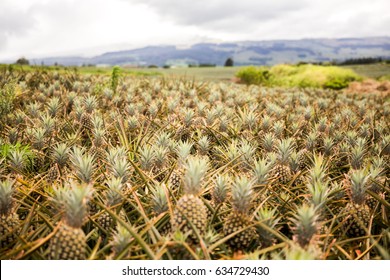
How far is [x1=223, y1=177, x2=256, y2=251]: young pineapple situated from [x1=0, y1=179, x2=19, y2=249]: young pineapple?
83 centimetres

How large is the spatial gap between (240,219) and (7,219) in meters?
0.91

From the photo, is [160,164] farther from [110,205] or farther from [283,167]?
[283,167]

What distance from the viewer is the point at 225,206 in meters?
1.37

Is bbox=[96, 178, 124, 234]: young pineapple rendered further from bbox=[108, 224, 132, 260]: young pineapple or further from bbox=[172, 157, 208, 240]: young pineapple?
bbox=[172, 157, 208, 240]: young pineapple

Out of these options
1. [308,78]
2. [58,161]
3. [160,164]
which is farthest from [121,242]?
[308,78]

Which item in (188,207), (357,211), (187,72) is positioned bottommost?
(357,211)

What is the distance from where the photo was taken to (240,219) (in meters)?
1.18

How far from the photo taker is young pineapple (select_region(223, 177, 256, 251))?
1147 mm

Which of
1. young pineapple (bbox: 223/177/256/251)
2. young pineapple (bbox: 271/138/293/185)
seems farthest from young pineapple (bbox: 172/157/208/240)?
young pineapple (bbox: 271/138/293/185)

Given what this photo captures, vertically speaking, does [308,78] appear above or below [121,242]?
above

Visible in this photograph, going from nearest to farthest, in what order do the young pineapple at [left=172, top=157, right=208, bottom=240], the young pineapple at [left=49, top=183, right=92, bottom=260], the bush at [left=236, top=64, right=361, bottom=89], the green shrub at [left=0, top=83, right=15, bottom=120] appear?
the young pineapple at [left=49, top=183, right=92, bottom=260] → the young pineapple at [left=172, top=157, right=208, bottom=240] → the green shrub at [left=0, top=83, right=15, bottom=120] → the bush at [left=236, top=64, right=361, bottom=89]
